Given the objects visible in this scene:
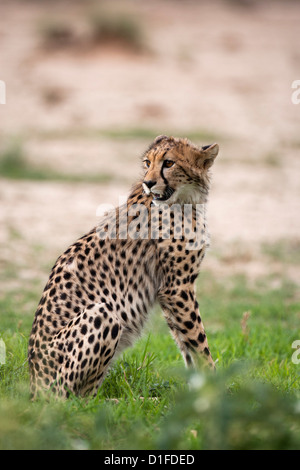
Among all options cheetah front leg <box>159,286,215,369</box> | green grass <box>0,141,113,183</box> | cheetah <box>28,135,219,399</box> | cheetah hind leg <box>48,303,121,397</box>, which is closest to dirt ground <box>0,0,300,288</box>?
green grass <box>0,141,113,183</box>

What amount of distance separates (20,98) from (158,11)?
8917 millimetres

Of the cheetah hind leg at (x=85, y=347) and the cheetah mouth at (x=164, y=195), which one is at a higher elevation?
the cheetah mouth at (x=164, y=195)

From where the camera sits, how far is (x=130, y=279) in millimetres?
3264

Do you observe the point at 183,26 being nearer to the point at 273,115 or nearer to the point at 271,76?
the point at 271,76

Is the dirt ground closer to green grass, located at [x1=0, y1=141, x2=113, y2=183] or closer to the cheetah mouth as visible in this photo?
green grass, located at [x1=0, y1=141, x2=113, y2=183]

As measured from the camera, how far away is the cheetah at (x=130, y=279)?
9.57 feet

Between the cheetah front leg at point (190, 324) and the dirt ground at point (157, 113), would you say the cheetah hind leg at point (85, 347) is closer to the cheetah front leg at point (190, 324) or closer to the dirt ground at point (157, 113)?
the cheetah front leg at point (190, 324)

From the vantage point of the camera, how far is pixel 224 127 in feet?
40.0

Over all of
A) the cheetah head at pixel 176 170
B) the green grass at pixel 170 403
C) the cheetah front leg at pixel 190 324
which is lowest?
the green grass at pixel 170 403

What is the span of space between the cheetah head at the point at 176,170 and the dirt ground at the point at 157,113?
3273 mm

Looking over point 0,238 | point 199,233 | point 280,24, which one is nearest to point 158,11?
point 280,24

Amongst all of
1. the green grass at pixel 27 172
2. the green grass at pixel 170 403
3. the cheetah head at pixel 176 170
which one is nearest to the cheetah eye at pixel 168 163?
the cheetah head at pixel 176 170

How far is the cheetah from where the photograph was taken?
9.57 feet

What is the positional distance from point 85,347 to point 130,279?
525 millimetres
